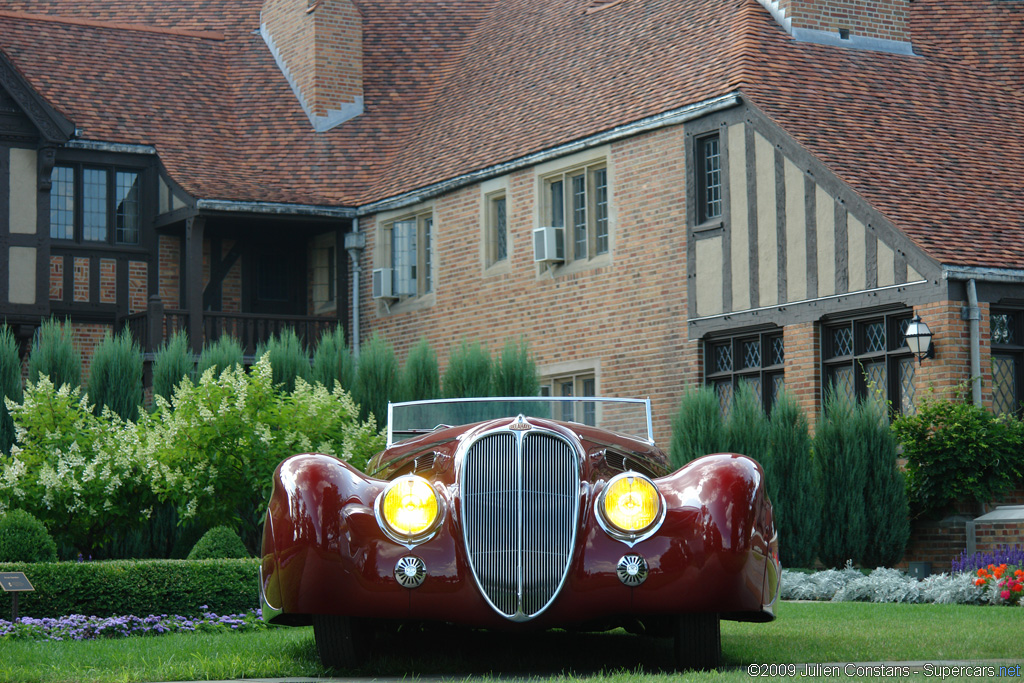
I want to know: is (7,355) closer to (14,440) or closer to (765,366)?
(14,440)

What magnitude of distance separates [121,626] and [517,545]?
427 centimetres

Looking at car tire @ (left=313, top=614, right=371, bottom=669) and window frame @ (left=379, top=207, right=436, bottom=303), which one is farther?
window frame @ (left=379, top=207, right=436, bottom=303)

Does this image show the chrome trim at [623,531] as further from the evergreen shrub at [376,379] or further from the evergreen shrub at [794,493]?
the evergreen shrub at [376,379]

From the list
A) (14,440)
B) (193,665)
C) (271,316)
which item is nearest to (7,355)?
(14,440)

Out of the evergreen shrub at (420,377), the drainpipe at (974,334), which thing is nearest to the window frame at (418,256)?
the evergreen shrub at (420,377)

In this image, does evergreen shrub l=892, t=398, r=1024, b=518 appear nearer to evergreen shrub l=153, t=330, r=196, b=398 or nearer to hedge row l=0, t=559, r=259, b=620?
hedge row l=0, t=559, r=259, b=620

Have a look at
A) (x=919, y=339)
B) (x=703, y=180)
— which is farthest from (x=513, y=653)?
(x=703, y=180)

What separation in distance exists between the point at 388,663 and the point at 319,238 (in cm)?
1801

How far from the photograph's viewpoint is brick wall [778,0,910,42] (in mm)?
18656

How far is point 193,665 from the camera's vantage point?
741 centimetres

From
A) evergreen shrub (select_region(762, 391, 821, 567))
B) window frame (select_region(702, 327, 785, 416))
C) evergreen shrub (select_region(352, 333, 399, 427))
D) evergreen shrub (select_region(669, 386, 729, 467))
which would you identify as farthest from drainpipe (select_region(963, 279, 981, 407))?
evergreen shrub (select_region(352, 333, 399, 427))

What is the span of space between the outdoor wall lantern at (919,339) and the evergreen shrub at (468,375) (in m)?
5.05

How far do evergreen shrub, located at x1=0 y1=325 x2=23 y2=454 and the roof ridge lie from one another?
32.0 feet

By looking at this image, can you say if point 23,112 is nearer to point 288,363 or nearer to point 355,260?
A: point 355,260
